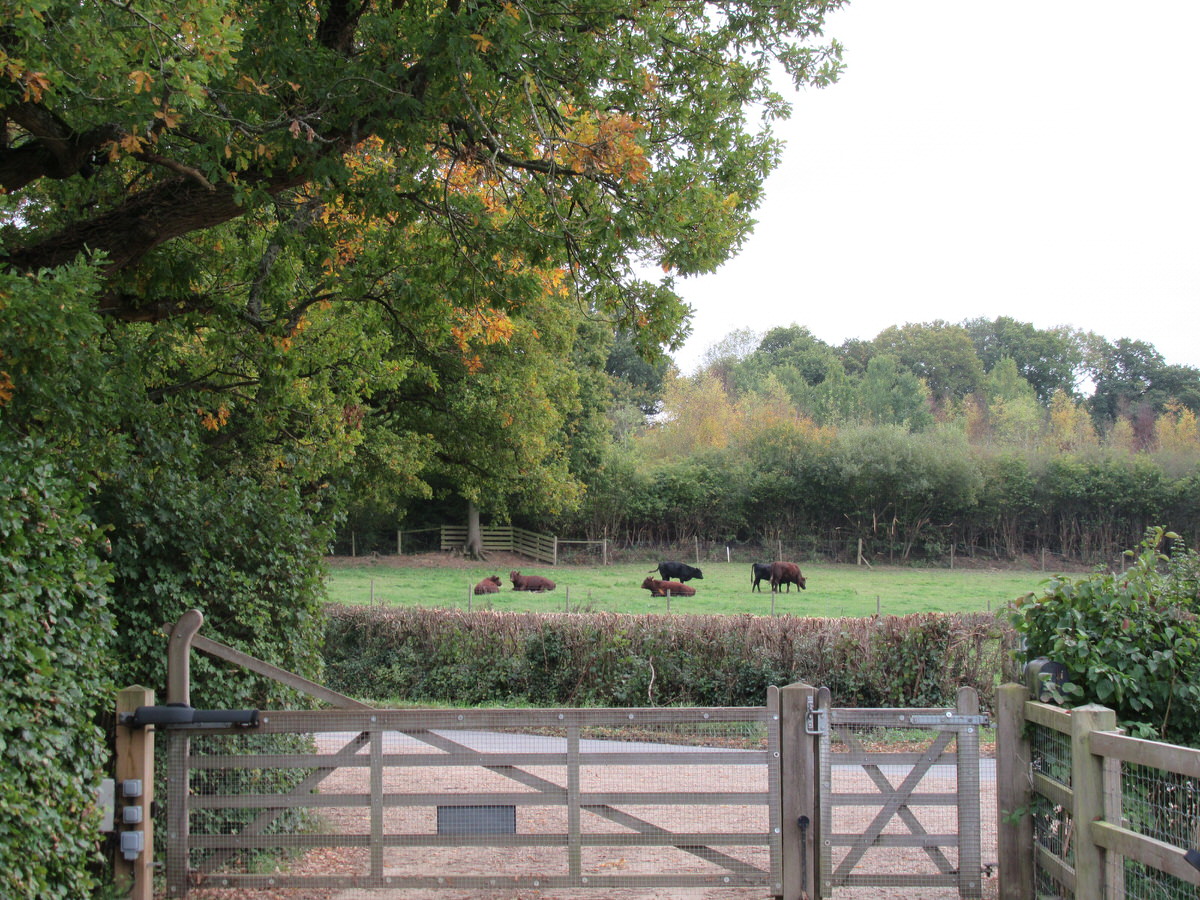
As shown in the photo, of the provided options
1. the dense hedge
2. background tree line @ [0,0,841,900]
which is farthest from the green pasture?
background tree line @ [0,0,841,900]

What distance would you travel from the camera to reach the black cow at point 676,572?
110 ft

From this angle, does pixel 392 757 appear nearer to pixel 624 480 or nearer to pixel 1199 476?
pixel 624 480

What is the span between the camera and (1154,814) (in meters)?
5.08

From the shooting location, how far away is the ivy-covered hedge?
4.20m

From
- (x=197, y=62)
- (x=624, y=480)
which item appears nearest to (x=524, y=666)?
(x=197, y=62)

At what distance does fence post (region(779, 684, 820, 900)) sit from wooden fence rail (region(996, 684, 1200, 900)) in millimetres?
1144

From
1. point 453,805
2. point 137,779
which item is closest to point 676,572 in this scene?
point 453,805

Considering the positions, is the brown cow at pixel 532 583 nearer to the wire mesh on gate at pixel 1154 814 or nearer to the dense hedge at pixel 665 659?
the dense hedge at pixel 665 659

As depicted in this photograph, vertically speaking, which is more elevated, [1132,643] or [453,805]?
[1132,643]

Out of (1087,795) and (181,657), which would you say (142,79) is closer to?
(181,657)

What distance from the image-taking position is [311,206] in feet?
37.5

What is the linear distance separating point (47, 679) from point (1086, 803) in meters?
4.99

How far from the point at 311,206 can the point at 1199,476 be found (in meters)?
46.2

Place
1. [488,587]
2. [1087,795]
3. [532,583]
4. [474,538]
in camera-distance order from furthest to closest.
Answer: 1. [474,538]
2. [532,583]
3. [488,587]
4. [1087,795]
